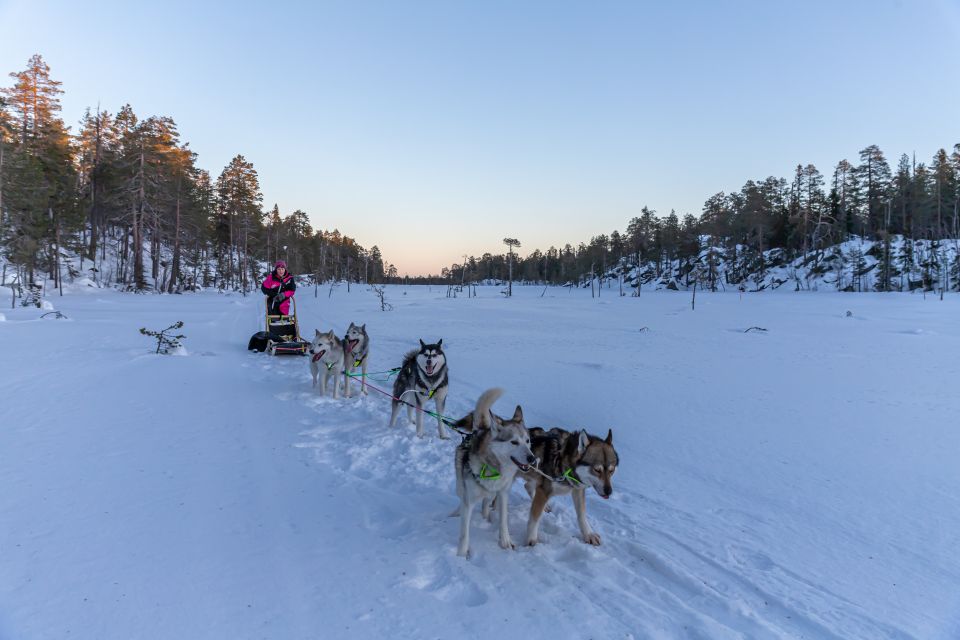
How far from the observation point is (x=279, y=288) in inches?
439

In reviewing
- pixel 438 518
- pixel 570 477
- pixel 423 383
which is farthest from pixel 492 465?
pixel 423 383

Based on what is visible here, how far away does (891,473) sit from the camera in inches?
185

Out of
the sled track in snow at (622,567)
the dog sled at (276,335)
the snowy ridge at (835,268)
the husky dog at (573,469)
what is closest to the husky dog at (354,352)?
the sled track in snow at (622,567)

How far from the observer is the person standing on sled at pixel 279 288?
35.8ft

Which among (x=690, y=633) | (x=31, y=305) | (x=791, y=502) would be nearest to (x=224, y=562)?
(x=690, y=633)

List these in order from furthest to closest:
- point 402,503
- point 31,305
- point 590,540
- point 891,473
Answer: point 31,305
point 891,473
point 402,503
point 590,540

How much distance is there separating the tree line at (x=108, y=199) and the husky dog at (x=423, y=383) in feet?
92.4

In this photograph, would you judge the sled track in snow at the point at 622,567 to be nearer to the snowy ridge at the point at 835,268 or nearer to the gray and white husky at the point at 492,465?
the gray and white husky at the point at 492,465

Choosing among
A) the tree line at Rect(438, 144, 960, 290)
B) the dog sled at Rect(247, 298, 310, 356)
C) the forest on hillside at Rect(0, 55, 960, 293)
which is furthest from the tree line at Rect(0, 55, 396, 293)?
the tree line at Rect(438, 144, 960, 290)

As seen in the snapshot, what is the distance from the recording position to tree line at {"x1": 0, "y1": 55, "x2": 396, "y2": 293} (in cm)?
2538

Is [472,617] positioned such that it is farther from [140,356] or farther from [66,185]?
[66,185]

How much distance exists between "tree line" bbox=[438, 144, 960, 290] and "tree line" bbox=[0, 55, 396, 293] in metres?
51.0

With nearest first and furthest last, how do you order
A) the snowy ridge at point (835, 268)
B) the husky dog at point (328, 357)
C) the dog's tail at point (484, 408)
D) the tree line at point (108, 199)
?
1. the dog's tail at point (484, 408)
2. the husky dog at point (328, 357)
3. the tree line at point (108, 199)
4. the snowy ridge at point (835, 268)

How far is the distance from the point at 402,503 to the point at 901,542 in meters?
4.07
